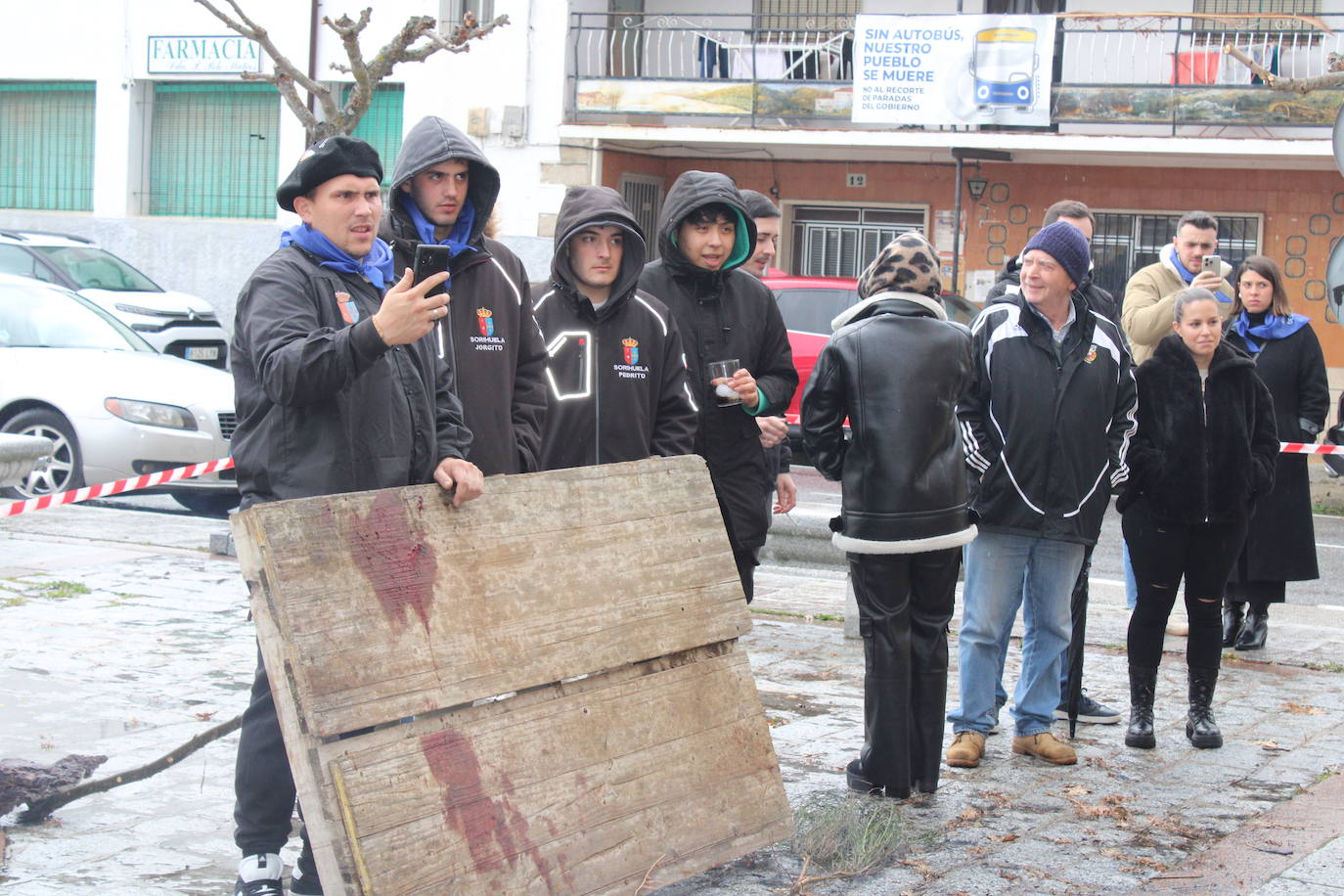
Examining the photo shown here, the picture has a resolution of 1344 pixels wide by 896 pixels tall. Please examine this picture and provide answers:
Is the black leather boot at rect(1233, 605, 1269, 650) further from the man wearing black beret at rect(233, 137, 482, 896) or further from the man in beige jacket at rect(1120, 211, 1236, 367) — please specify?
the man wearing black beret at rect(233, 137, 482, 896)

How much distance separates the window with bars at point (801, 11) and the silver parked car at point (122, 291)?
367 inches

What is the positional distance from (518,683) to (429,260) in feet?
3.38

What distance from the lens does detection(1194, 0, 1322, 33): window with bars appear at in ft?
67.8

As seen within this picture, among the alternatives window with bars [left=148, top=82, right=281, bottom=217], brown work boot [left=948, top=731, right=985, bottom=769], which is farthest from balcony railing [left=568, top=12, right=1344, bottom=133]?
brown work boot [left=948, top=731, right=985, bottom=769]

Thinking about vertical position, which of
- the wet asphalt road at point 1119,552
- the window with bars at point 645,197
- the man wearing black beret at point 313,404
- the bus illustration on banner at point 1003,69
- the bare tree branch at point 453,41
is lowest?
the wet asphalt road at point 1119,552

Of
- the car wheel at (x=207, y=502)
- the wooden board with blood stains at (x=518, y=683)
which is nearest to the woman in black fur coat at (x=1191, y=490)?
the wooden board with blood stains at (x=518, y=683)

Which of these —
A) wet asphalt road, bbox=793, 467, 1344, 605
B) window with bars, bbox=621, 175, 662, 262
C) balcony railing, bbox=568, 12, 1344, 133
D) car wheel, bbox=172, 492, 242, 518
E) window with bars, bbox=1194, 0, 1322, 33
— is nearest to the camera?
wet asphalt road, bbox=793, 467, 1344, 605

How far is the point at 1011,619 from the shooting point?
18.8ft

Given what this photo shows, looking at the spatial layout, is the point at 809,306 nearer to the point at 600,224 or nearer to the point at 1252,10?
the point at 1252,10

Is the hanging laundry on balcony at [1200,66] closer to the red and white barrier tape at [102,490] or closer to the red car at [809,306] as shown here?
the red car at [809,306]

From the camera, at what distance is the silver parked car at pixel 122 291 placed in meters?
16.8

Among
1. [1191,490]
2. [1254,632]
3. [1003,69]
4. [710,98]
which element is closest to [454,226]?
[1191,490]

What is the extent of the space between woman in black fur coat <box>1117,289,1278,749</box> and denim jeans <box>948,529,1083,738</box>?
54cm

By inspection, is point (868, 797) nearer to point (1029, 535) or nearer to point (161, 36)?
point (1029, 535)
